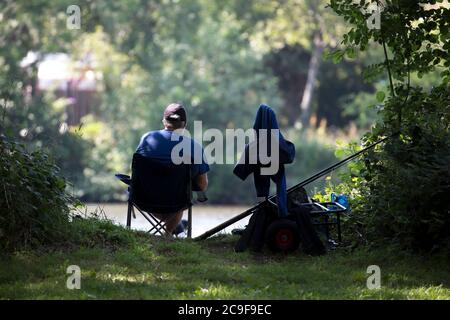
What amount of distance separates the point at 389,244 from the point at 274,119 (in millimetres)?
1303

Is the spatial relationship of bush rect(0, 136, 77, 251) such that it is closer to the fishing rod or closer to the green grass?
the green grass

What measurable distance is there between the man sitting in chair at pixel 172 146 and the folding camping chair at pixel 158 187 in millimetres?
78

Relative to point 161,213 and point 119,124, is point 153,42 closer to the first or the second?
point 119,124

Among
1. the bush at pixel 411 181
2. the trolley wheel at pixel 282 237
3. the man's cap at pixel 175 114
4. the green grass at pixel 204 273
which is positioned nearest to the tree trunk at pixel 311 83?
the man's cap at pixel 175 114

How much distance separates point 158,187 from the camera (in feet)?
25.2

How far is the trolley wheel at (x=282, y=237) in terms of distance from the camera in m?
6.76

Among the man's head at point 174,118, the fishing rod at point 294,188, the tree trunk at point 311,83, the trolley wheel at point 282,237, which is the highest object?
the tree trunk at point 311,83

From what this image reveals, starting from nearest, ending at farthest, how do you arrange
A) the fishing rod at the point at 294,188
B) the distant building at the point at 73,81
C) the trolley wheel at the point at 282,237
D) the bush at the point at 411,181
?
the bush at the point at 411,181 → the trolley wheel at the point at 282,237 → the fishing rod at the point at 294,188 → the distant building at the point at 73,81

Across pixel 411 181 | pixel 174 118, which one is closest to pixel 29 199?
pixel 174 118

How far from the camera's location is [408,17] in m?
7.48

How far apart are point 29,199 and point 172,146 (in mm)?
1573

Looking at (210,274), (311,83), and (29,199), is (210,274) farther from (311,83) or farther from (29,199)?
(311,83)

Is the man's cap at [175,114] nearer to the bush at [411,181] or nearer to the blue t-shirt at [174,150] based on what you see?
the blue t-shirt at [174,150]

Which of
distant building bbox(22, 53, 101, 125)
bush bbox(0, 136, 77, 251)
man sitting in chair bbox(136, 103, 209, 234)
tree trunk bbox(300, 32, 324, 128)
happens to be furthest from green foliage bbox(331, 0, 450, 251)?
tree trunk bbox(300, 32, 324, 128)
